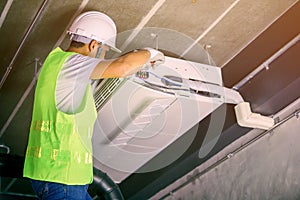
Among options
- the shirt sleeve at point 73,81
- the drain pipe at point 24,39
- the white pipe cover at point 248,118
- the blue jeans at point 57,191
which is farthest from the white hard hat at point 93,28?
the white pipe cover at point 248,118

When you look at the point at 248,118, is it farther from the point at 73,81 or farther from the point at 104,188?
the point at 73,81

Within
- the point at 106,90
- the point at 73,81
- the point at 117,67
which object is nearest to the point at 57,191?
the point at 73,81

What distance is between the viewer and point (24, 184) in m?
5.49

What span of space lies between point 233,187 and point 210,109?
105 cm

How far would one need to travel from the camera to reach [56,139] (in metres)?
2.18

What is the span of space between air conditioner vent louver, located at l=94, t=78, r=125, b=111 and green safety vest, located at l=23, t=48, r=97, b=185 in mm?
638

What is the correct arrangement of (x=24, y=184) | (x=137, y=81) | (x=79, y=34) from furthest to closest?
(x=24, y=184), (x=137, y=81), (x=79, y=34)

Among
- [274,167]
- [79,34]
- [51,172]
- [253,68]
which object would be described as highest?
[253,68]

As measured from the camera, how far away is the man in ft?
6.98

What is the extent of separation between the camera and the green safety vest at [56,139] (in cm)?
215

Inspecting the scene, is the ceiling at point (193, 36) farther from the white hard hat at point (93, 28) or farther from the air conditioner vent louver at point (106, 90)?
the air conditioner vent louver at point (106, 90)

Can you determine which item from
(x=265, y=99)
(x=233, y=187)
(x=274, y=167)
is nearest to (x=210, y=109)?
(x=265, y=99)

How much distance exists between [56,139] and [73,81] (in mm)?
302

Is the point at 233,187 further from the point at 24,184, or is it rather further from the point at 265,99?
the point at 24,184
